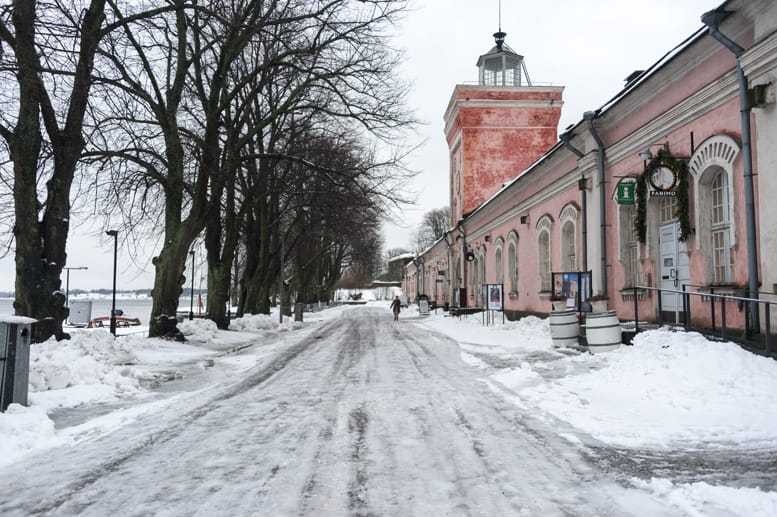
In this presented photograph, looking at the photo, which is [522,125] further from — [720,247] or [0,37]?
[0,37]

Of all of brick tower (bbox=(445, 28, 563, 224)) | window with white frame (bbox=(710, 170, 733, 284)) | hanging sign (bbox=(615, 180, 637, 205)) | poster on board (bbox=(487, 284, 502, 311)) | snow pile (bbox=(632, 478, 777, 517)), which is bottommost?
snow pile (bbox=(632, 478, 777, 517))

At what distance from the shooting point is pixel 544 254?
21688 mm

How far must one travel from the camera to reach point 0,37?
34.3 ft

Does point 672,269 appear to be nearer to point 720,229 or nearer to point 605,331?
point 720,229

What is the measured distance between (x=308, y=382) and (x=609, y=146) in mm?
10272

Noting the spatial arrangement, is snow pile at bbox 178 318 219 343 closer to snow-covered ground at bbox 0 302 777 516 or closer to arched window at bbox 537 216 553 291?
snow-covered ground at bbox 0 302 777 516

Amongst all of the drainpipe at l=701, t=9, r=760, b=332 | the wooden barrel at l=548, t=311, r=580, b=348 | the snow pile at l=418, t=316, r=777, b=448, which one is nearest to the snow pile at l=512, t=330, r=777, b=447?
the snow pile at l=418, t=316, r=777, b=448

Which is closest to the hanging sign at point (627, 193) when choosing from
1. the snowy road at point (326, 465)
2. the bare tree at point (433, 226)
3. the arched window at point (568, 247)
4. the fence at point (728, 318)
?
the fence at point (728, 318)

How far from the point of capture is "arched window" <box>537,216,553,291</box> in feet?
68.2

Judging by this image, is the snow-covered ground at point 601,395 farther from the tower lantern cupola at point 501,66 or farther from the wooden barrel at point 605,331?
the tower lantern cupola at point 501,66

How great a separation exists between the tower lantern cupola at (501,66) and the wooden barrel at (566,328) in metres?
26.8

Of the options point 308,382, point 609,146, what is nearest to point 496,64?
point 609,146

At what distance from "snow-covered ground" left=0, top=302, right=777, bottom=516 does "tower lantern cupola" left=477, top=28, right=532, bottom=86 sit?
1157 inches

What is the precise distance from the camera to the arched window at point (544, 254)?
20797mm
